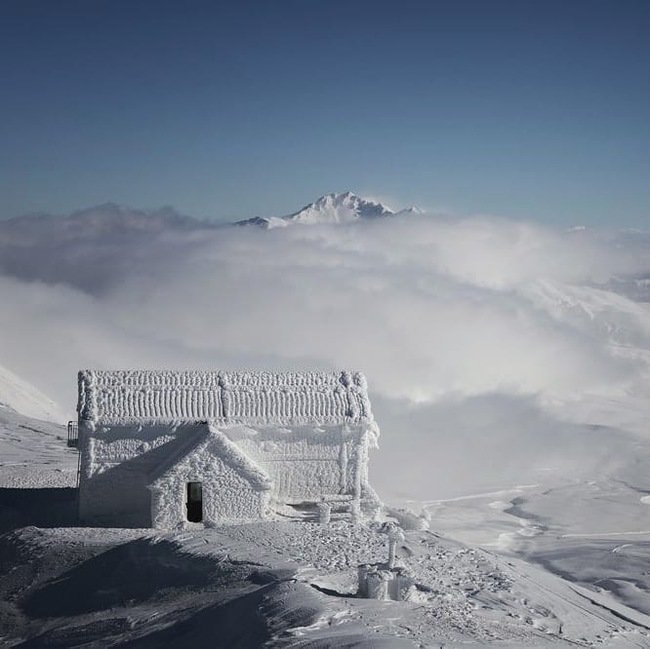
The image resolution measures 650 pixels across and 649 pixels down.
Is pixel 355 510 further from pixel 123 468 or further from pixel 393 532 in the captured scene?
pixel 123 468

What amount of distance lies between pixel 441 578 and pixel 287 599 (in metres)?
4.43

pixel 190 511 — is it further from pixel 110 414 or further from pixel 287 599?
pixel 287 599

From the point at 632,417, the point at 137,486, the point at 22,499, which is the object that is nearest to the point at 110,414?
the point at 137,486

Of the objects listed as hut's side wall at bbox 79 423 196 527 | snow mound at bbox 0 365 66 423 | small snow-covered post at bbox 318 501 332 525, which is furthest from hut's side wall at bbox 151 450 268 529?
snow mound at bbox 0 365 66 423

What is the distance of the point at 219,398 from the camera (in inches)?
1051

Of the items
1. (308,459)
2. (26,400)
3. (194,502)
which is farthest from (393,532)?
(26,400)

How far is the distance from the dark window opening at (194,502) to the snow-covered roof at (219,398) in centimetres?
189

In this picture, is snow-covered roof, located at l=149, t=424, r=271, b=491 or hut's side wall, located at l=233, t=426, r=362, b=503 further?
hut's side wall, located at l=233, t=426, r=362, b=503

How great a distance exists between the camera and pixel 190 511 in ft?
84.4

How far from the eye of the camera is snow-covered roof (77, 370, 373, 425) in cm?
2612

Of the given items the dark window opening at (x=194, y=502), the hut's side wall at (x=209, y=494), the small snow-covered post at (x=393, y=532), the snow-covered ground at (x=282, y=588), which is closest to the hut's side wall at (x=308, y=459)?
the hut's side wall at (x=209, y=494)

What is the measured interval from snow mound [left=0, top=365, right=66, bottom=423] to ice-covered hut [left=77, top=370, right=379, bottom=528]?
26819mm

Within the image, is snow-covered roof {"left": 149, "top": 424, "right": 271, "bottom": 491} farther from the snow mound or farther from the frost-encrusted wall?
the snow mound

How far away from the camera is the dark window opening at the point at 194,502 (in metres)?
25.6
